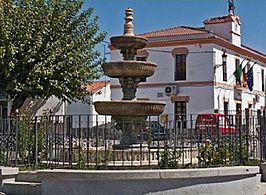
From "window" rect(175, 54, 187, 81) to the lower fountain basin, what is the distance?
25.5 m

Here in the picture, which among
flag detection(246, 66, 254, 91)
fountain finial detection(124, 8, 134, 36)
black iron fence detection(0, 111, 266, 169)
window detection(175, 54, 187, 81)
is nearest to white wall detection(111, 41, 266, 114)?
window detection(175, 54, 187, 81)

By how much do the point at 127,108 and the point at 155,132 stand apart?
2086 millimetres

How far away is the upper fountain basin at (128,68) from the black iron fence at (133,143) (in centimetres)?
179

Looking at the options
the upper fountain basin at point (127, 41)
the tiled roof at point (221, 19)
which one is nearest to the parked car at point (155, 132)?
the upper fountain basin at point (127, 41)

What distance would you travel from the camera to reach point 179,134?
1085 cm

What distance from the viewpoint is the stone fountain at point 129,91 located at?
1187cm

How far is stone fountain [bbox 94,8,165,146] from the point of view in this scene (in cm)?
1187

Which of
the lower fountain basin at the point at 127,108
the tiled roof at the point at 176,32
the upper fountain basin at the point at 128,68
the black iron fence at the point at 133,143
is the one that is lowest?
the black iron fence at the point at 133,143

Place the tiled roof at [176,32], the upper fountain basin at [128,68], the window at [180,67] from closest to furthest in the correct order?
the upper fountain basin at [128,68] < the window at [180,67] < the tiled roof at [176,32]

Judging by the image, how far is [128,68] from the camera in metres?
13.2

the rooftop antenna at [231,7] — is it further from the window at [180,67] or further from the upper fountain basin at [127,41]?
the upper fountain basin at [127,41]

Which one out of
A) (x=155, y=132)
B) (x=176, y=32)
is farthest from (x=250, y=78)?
(x=155, y=132)

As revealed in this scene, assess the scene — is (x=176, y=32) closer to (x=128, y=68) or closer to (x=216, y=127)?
(x=128, y=68)

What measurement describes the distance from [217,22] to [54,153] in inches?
1262
